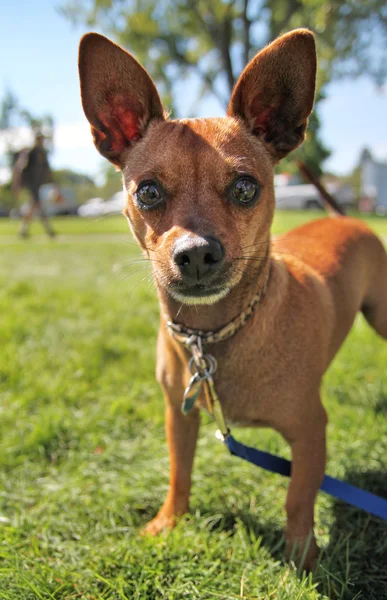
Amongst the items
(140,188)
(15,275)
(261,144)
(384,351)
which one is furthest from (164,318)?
(15,275)

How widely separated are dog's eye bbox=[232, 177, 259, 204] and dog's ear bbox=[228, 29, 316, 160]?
0.37 meters

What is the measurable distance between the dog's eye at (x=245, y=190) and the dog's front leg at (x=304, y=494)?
94cm

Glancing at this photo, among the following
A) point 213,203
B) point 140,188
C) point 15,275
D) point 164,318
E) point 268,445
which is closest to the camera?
point 213,203

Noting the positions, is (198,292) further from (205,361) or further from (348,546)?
(348,546)

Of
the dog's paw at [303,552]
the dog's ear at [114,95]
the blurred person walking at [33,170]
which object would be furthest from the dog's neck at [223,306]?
the blurred person walking at [33,170]

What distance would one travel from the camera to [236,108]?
215 cm

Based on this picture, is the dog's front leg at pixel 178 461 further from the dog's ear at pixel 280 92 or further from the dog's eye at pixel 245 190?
the dog's ear at pixel 280 92

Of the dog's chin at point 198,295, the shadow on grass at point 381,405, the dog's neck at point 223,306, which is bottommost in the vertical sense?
the shadow on grass at point 381,405

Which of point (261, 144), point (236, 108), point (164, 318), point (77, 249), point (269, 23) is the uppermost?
point (269, 23)

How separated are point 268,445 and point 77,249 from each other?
8.94 m

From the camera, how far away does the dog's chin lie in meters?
1.76

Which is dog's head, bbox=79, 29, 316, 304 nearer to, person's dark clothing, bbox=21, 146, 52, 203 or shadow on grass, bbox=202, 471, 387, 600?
shadow on grass, bbox=202, 471, 387, 600

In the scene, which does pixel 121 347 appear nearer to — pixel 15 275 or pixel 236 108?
pixel 236 108

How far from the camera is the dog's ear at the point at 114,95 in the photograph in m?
2.02
